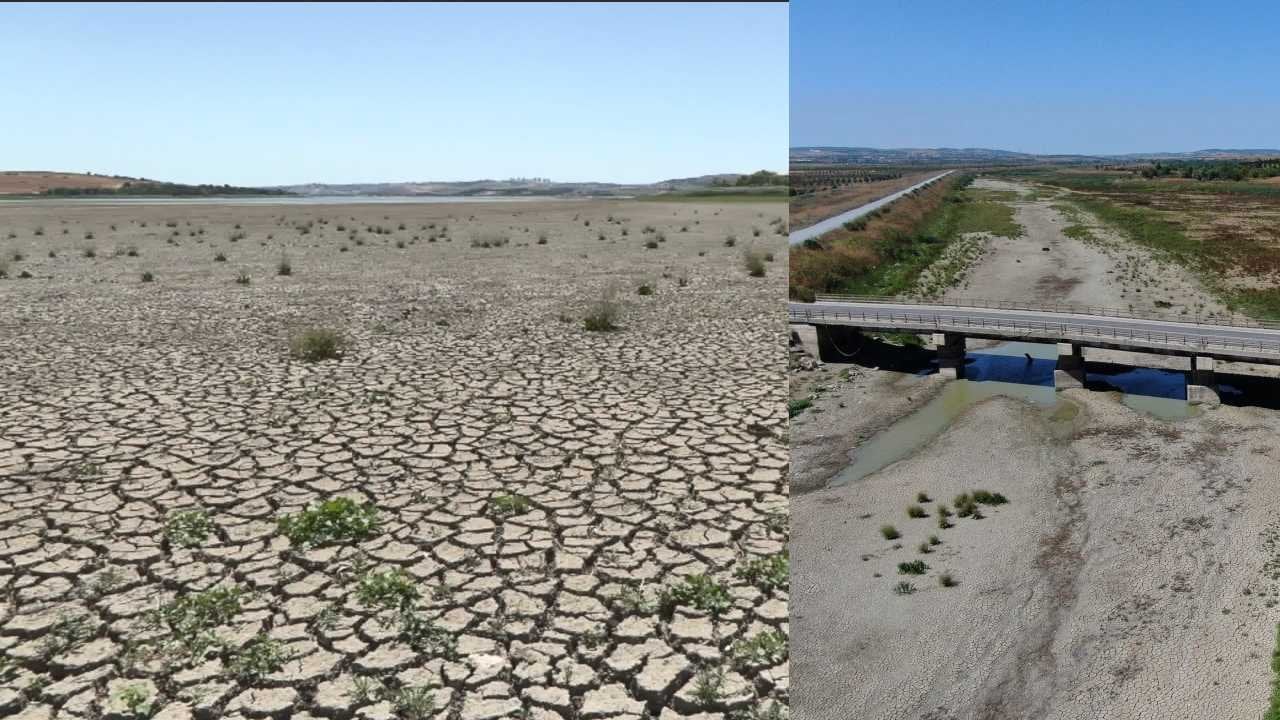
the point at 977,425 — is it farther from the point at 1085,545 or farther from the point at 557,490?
the point at 557,490

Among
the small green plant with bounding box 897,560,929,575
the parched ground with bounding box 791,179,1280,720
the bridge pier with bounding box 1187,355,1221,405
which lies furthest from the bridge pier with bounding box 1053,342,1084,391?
the small green plant with bounding box 897,560,929,575

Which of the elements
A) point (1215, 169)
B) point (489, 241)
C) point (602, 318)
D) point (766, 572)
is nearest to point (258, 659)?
point (766, 572)

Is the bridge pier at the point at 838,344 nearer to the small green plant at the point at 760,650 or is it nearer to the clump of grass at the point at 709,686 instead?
the small green plant at the point at 760,650

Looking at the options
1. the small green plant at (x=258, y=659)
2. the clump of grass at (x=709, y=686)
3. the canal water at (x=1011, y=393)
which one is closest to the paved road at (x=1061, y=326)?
the canal water at (x=1011, y=393)

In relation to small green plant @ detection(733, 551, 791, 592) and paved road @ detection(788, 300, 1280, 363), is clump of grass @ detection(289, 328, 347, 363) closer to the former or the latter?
small green plant @ detection(733, 551, 791, 592)

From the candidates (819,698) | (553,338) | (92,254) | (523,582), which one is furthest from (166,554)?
(92,254)
